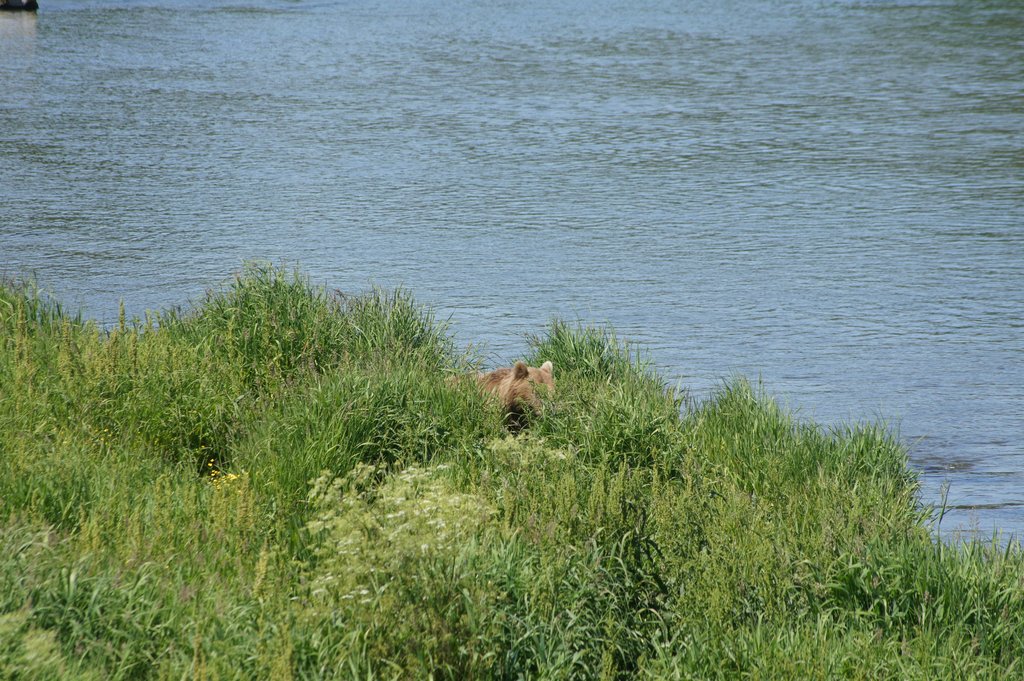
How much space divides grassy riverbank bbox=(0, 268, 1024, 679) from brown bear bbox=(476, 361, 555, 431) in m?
0.15

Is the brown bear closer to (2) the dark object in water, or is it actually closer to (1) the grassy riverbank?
(1) the grassy riverbank

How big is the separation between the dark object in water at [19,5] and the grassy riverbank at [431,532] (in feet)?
118

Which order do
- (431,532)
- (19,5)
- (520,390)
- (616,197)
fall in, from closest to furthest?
(431,532), (520,390), (616,197), (19,5)

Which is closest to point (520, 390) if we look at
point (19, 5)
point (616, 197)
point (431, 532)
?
point (431, 532)

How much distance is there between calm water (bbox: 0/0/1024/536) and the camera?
33.5 ft

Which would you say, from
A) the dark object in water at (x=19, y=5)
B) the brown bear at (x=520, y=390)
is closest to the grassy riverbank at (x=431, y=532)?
the brown bear at (x=520, y=390)

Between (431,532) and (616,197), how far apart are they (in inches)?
447

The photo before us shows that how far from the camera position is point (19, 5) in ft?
134

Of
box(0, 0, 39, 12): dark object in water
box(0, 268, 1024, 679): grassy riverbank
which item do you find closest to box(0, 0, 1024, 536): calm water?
box(0, 268, 1024, 679): grassy riverbank

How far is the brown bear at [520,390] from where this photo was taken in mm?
7555

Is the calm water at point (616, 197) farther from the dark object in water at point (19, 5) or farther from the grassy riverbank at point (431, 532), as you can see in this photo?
the dark object in water at point (19, 5)

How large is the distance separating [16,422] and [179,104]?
16.9 meters

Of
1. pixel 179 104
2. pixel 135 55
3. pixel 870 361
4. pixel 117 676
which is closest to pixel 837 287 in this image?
pixel 870 361

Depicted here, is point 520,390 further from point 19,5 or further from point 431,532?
point 19,5
